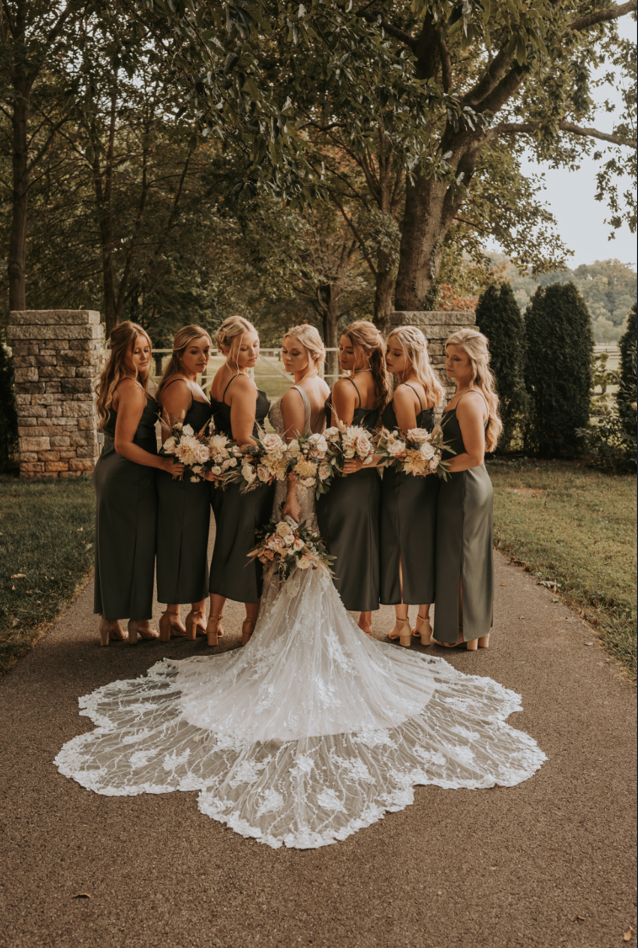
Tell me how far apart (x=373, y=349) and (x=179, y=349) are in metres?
1.27

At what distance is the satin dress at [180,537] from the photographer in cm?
Result: 495

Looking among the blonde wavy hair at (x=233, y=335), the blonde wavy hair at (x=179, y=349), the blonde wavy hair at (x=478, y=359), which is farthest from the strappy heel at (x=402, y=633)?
the blonde wavy hair at (x=179, y=349)

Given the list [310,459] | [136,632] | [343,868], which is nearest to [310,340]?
[310,459]

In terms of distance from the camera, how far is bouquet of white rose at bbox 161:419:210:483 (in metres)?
4.37

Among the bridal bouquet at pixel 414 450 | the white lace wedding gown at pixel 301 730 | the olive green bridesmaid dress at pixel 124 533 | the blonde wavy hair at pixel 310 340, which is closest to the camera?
the white lace wedding gown at pixel 301 730

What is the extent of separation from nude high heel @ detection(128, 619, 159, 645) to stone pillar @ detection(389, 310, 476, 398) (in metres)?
7.38

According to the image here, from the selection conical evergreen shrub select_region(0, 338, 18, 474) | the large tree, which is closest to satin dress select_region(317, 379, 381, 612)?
the large tree

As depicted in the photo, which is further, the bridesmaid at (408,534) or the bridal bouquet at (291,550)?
the bridesmaid at (408,534)

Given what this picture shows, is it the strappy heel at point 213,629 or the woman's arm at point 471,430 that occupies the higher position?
the woman's arm at point 471,430

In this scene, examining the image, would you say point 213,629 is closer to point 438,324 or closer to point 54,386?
point 54,386

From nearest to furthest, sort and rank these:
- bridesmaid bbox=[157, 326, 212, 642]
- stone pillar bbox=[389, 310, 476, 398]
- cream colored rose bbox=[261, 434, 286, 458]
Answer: cream colored rose bbox=[261, 434, 286, 458] < bridesmaid bbox=[157, 326, 212, 642] < stone pillar bbox=[389, 310, 476, 398]

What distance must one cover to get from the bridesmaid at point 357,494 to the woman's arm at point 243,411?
0.50m

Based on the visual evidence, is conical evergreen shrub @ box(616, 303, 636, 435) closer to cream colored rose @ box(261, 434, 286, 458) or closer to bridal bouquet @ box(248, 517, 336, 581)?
bridal bouquet @ box(248, 517, 336, 581)

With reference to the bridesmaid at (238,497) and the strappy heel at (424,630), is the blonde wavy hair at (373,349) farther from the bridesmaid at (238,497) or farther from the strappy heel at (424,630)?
the strappy heel at (424,630)
